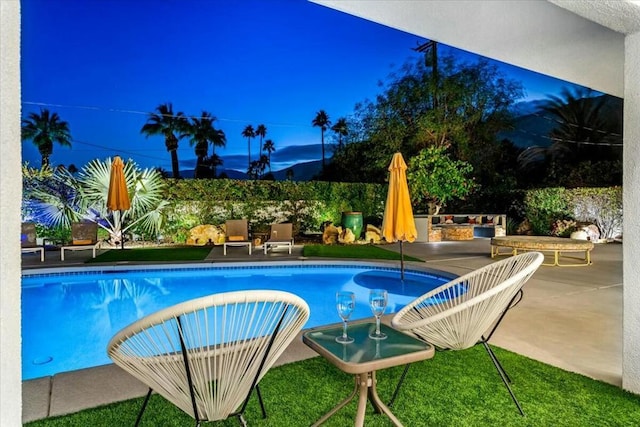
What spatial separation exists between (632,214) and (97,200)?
12.4m

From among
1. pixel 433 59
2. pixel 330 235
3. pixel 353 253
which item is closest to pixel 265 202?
pixel 330 235

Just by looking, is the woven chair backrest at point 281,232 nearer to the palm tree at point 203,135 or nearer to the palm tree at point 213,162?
the palm tree at point 203,135

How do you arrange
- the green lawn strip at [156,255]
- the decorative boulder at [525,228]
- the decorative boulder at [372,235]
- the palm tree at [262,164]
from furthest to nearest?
the palm tree at [262,164]
the decorative boulder at [525,228]
the decorative boulder at [372,235]
the green lawn strip at [156,255]

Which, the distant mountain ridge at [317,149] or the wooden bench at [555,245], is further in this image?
the distant mountain ridge at [317,149]

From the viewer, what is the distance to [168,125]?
716 inches

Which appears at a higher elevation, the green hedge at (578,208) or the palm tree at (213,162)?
the palm tree at (213,162)

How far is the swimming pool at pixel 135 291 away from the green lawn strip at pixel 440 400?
236 centimetres

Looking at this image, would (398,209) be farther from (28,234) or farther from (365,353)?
(28,234)

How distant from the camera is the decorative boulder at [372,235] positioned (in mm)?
13203

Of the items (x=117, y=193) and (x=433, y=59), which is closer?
(x=117, y=193)

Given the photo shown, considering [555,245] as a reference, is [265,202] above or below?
above

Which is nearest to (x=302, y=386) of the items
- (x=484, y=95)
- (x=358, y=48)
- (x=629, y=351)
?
(x=629, y=351)

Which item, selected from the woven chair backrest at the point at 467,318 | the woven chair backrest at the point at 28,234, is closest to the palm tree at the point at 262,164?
the woven chair backrest at the point at 28,234

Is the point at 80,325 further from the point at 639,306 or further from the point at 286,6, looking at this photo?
the point at 286,6
